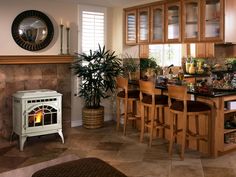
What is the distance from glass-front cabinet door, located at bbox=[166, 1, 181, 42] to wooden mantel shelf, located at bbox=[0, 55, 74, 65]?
71.1 inches

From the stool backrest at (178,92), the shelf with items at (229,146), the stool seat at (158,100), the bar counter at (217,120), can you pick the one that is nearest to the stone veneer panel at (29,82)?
the stool seat at (158,100)

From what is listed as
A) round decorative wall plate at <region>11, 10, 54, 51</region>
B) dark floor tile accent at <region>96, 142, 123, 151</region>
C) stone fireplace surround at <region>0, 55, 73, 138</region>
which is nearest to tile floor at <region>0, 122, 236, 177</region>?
dark floor tile accent at <region>96, 142, 123, 151</region>

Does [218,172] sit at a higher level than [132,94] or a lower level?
lower

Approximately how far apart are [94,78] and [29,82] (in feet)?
3.79

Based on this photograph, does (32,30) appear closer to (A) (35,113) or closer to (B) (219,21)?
(A) (35,113)

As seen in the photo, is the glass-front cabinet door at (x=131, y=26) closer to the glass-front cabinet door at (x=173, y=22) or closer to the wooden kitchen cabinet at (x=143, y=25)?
the wooden kitchen cabinet at (x=143, y=25)

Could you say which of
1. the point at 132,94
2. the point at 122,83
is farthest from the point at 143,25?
the point at 132,94

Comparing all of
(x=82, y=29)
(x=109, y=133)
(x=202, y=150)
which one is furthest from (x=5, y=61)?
(x=202, y=150)

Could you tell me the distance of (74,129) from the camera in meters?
5.54

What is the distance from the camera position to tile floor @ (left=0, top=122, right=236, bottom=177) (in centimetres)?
362

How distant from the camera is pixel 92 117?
17.9ft

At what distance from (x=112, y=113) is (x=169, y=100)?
7.03ft

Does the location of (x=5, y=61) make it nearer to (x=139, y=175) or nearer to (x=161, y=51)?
(x=139, y=175)

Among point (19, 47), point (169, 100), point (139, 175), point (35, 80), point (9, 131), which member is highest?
point (19, 47)
